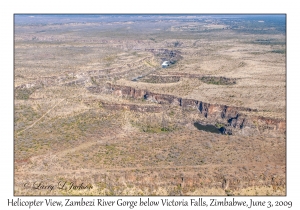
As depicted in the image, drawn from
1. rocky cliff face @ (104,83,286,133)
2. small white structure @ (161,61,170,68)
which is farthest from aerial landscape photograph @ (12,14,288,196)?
small white structure @ (161,61,170,68)

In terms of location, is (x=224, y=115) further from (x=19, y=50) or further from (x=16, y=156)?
(x=19, y=50)

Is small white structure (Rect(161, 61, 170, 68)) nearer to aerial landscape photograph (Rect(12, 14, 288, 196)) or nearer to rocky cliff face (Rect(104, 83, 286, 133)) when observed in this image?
aerial landscape photograph (Rect(12, 14, 288, 196))

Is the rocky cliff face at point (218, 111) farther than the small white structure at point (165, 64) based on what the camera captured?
No

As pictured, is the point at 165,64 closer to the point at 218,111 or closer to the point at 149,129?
the point at 218,111

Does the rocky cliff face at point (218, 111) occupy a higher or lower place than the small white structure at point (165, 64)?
lower

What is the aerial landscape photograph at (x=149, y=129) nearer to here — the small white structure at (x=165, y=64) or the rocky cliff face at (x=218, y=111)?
the rocky cliff face at (x=218, y=111)

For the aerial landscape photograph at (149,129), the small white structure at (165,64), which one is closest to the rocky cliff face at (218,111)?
the aerial landscape photograph at (149,129)

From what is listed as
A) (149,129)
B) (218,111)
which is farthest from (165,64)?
(149,129)
